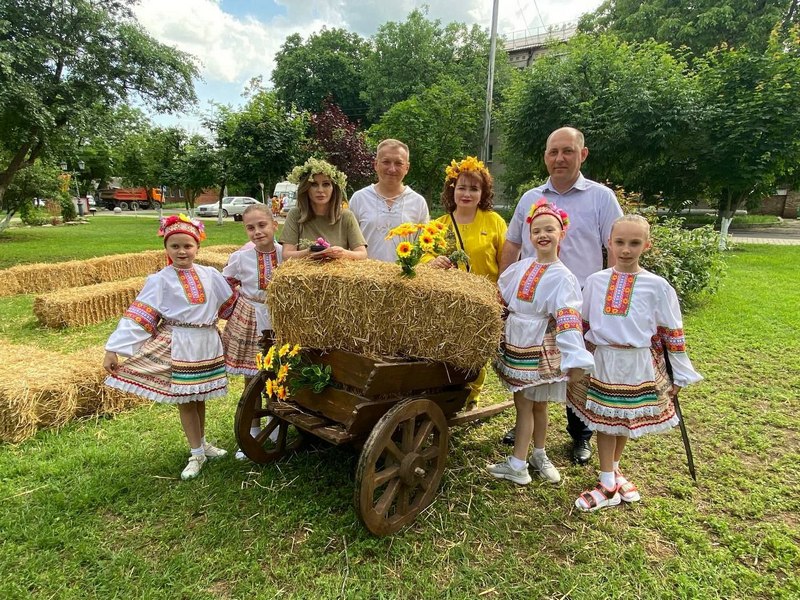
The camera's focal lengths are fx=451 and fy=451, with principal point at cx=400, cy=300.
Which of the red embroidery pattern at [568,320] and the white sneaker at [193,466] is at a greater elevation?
the red embroidery pattern at [568,320]

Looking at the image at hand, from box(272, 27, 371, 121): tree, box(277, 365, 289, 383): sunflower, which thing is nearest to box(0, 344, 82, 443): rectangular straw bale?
box(277, 365, 289, 383): sunflower

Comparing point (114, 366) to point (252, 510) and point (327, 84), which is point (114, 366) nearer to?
point (252, 510)

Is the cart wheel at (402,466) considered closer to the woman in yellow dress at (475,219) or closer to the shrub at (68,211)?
the woman in yellow dress at (475,219)

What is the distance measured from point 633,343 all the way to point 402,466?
150 cm

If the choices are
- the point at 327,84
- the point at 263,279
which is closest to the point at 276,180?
the point at 263,279

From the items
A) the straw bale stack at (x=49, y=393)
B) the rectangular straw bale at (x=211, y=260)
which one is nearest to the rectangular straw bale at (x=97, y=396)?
the straw bale stack at (x=49, y=393)

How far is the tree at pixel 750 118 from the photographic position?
12.9 m

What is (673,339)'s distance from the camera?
2639mm

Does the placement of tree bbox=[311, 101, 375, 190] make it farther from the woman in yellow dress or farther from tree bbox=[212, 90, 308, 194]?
the woman in yellow dress

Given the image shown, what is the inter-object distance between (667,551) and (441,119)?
21.4m

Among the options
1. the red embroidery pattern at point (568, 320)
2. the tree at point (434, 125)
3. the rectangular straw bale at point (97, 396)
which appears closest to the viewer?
the red embroidery pattern at point (568, 320)

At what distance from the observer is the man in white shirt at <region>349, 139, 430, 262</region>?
11.5 feet

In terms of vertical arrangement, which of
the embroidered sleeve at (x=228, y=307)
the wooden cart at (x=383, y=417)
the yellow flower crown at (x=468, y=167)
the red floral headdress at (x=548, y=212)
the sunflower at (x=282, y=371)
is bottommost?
the wooden cart at (x=383, y=417)

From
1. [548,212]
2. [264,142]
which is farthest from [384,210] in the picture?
[264,142]
